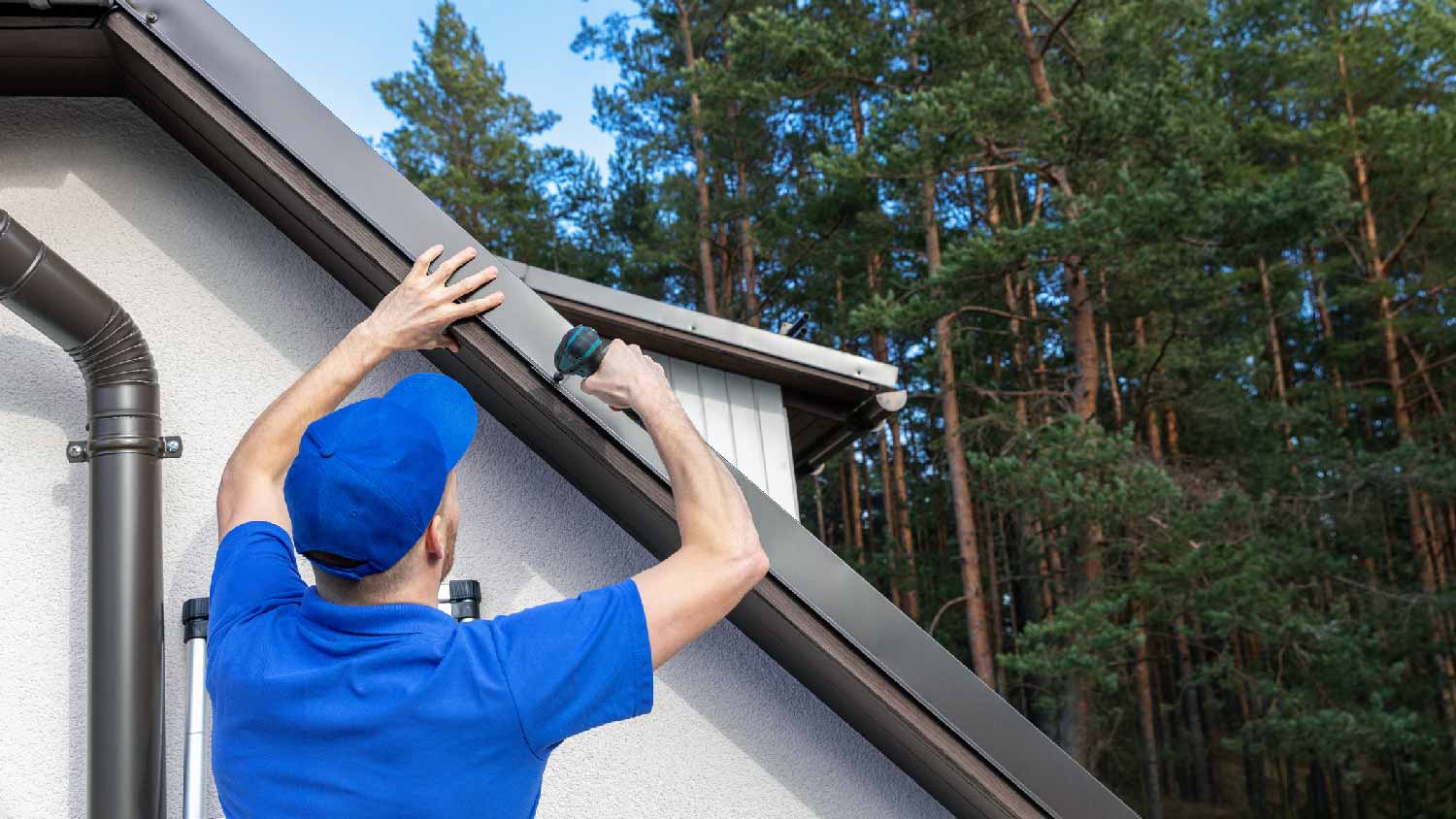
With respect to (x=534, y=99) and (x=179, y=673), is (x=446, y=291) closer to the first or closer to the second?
(x=179, y=673)

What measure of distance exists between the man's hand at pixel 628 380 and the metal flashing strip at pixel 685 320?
9.89 ft

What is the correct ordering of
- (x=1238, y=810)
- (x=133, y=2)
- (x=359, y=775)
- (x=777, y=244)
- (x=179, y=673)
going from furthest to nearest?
(x=1238, y=810) → (x=777, y=244) → (x=179, y=673) → (x=133, y=2) → (x=359, y=775)

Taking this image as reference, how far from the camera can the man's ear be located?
1246 mm

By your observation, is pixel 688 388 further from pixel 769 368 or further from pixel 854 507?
pixel 854 507

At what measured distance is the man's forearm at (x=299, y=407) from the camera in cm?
182

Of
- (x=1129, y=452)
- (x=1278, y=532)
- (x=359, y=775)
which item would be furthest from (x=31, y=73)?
(x=1278, y=532)

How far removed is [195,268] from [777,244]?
1566 centimetres

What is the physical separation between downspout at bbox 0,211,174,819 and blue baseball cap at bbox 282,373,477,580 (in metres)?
1.43

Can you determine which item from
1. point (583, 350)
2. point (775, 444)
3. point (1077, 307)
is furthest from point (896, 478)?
point (583, 350)

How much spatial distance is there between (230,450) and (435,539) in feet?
5.27

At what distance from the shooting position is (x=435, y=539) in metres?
1.25

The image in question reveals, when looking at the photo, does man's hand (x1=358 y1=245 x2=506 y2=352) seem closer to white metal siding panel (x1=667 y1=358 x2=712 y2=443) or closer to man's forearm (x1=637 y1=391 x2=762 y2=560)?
man's forearm (x1=637 y1=391 x2=762 y2=560)

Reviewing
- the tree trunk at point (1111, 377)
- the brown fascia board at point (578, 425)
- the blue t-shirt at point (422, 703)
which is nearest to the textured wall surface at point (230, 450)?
the brown fascia board at point (578, 425)

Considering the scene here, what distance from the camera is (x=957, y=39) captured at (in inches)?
497
